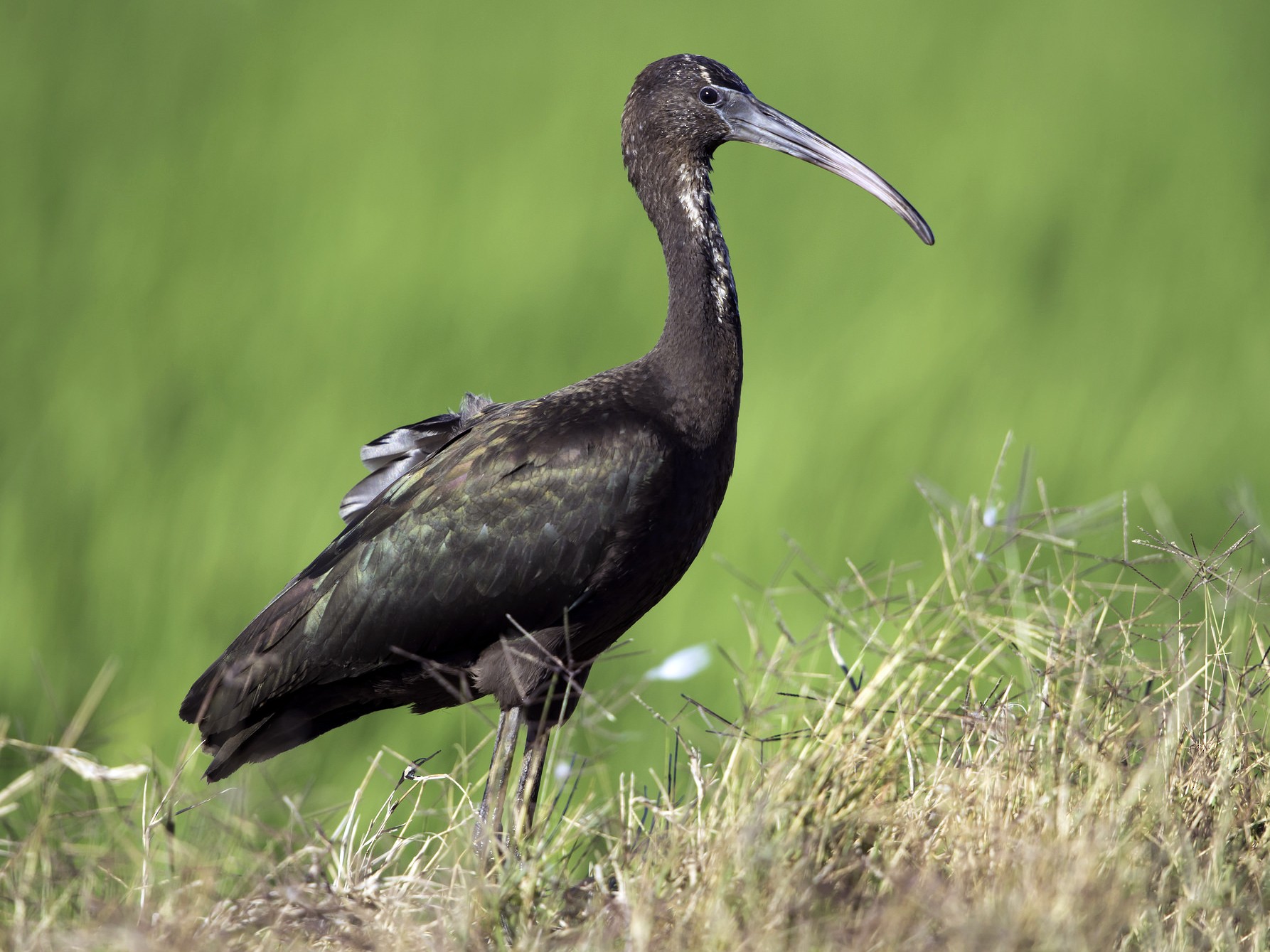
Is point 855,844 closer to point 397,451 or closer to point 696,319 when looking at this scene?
point 696,319

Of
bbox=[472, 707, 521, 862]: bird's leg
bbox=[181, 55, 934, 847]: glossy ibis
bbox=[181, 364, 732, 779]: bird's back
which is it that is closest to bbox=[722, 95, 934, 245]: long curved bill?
bbox=[181, 55, 934, 847]: glossy ibis

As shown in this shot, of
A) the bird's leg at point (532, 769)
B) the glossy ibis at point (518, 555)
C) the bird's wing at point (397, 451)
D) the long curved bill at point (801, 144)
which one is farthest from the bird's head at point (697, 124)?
the bird's leg at point (532, 769)

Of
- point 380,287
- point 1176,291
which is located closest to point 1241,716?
point 1176,291

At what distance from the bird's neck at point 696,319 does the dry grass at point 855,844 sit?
0.72 metres

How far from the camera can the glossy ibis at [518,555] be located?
316cm

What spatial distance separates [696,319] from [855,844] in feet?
4.92

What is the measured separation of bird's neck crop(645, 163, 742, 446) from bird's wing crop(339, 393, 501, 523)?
56cm

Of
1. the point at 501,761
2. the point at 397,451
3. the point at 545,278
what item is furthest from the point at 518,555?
the point at 545,278

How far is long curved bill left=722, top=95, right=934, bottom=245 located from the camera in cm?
367

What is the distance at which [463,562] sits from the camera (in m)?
3.25

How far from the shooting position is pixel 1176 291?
18.4 ft

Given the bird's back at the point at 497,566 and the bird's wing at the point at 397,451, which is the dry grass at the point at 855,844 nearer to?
the bird's back at the point at 497,566

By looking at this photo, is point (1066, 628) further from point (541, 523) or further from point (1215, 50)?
point (1215, 50)

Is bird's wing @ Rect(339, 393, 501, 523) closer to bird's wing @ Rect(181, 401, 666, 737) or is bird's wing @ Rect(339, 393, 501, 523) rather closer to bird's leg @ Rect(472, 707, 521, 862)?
bird's wing @ Rect(181, 401, 666, 737)
